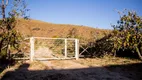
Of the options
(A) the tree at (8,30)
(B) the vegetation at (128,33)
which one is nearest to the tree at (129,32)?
(B) the vegetation at (128,33)

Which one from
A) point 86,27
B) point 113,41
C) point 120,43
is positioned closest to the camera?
point 120,43

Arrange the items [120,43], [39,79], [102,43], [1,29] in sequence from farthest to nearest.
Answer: [102,43]
[120,43]
[1,29]
[39,79]

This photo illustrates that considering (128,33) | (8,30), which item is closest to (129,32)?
(128,33)

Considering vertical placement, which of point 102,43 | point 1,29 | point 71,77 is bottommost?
point 71,77

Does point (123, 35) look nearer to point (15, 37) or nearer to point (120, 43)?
point (120, 43)

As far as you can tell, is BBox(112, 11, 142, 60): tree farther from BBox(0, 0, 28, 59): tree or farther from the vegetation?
BBox(0, 0, 28, 59): tree

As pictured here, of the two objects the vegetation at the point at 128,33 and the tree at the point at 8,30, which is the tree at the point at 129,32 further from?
the tree at the point at 8,30

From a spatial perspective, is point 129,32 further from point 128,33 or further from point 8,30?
point 8,30

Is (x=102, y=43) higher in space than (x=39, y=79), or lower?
higher

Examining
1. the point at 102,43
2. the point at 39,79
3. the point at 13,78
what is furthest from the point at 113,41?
the point at 13,78

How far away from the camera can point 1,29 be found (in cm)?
998

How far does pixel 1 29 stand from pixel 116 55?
1219cm

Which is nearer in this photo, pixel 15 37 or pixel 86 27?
pixel 15 37

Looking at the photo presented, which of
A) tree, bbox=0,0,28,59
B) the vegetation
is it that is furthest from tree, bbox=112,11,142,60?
tree, bbox=0,0,28,59
